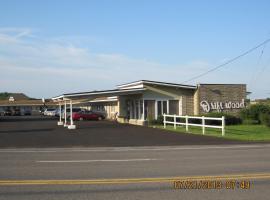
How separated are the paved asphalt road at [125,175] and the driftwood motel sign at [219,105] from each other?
2748cm

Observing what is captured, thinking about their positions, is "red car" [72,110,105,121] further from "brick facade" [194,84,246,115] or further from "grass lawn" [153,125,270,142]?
"grass lawn" [153,125,270,142]

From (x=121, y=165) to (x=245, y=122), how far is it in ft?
91.1

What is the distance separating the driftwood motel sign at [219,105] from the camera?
4334cm

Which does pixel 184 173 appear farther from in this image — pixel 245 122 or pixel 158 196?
pixel 245 122

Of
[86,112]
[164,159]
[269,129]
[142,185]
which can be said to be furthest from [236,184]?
[86,112]

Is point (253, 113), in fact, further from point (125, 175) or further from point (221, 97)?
point (125, 175)

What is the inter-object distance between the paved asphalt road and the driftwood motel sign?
27483 millimetres

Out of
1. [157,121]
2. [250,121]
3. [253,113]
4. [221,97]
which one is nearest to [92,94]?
[157,121]

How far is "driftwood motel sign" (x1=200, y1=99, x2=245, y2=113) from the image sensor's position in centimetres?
4334

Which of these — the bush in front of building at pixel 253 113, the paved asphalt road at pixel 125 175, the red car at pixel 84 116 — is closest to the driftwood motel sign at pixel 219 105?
the bush in front of building at pixel 253 113

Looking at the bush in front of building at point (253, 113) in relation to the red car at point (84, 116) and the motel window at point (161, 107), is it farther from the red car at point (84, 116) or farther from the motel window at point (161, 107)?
the red car at point (84, 116)

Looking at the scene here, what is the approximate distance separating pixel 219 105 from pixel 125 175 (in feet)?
111
